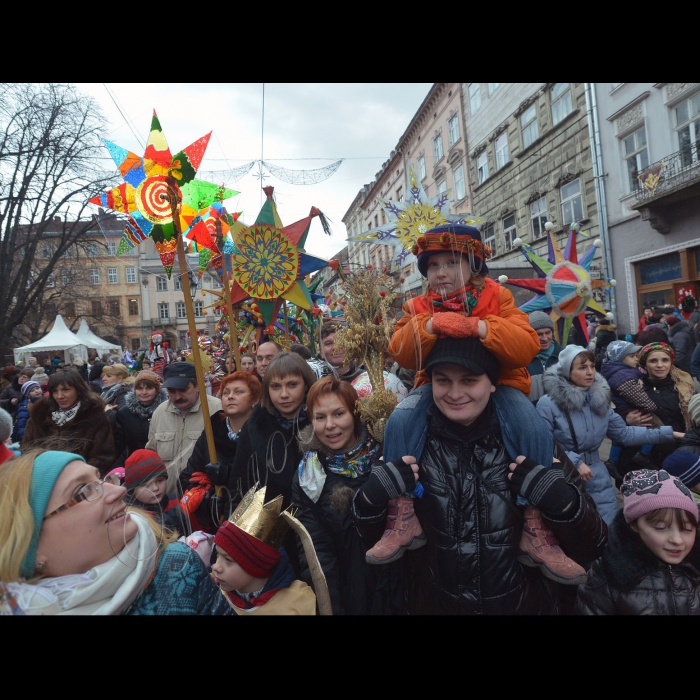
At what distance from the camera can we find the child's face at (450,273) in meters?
1.76

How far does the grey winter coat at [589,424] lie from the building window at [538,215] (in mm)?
9295

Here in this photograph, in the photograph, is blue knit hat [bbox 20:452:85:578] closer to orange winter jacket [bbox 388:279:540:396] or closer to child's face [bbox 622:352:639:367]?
orange winter jacket [bbox 388:279:540:396]

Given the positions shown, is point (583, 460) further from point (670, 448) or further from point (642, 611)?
point (642, 611)

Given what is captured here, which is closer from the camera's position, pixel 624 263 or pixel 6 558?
pixel 6 558

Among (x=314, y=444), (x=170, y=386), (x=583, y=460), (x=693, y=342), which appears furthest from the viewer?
(x=693, y=342)

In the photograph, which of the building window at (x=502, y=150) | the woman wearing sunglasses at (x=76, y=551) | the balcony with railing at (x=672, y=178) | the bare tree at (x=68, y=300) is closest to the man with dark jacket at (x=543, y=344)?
the woman wearing sunglasses at (x=76, y=551)

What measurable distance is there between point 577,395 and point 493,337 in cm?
185

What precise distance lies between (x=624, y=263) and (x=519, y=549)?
13.0 m

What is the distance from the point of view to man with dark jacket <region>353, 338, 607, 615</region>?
5.09 feet

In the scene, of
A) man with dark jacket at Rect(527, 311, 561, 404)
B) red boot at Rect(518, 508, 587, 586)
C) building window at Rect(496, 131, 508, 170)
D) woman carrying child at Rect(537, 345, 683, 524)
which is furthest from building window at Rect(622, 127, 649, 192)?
red boot at Rect(518, 508, 587, 586)

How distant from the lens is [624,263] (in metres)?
12.3

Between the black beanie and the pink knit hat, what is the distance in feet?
2.41

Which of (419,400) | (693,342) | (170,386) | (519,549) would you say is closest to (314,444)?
(419,400)

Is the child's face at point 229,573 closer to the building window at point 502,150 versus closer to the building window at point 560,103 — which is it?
the building window at point 502,150
